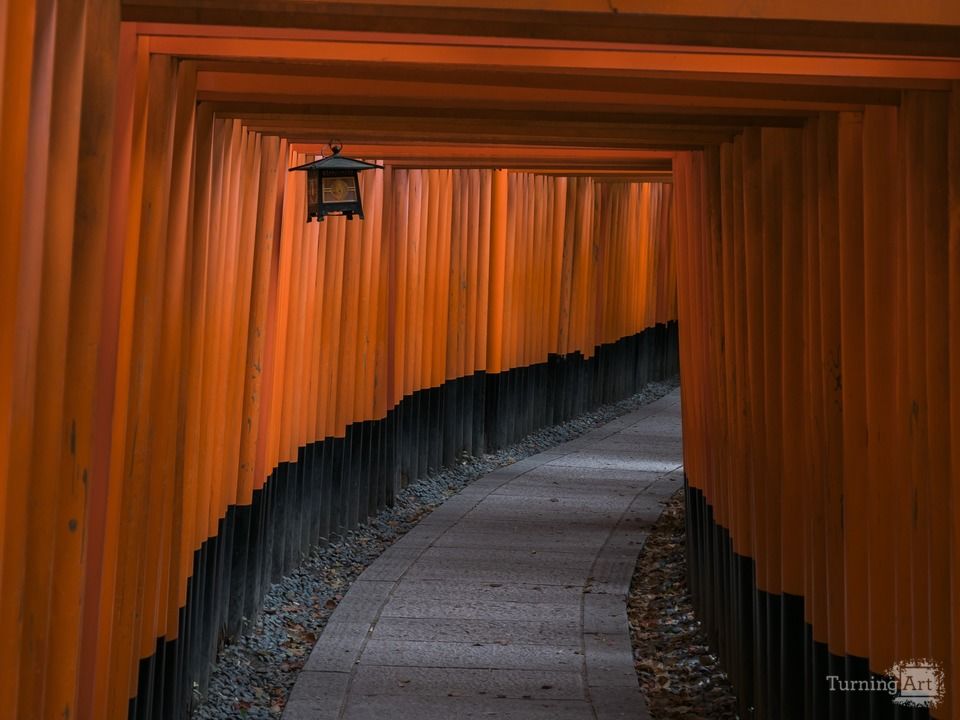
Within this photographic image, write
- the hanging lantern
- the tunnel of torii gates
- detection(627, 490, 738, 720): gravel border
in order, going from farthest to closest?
the hanging lantern, detection(627, 490, 738, 720): gravel border, the tunnel of torii gates

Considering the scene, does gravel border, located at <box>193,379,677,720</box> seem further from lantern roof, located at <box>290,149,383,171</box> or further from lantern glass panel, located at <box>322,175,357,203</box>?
lantern roof, located at <box>290,149,383,171</box>

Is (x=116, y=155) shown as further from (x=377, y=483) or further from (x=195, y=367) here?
(x=377, y=483)

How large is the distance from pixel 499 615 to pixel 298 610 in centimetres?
137

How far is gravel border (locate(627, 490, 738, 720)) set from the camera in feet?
27.1

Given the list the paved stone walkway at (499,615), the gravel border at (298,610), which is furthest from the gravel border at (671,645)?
the gravel border at (298,610)

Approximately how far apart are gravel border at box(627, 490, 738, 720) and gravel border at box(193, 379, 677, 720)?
2063 mm

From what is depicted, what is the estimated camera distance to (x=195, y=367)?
7.20 meters

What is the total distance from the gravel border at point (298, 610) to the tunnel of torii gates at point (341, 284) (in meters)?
0.20

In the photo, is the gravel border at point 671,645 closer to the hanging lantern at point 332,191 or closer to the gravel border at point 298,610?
the gravel border at point 298,610

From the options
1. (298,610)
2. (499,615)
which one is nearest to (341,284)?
(298,610)

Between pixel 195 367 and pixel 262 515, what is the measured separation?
2.73 m

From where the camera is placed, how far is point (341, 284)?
38.4ft

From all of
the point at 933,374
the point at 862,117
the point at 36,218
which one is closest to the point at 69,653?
the point at 36,218

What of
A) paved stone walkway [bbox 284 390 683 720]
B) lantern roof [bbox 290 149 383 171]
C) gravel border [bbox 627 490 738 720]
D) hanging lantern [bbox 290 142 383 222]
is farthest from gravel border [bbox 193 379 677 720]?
lantern roof [bbox 290 149 383 171]
